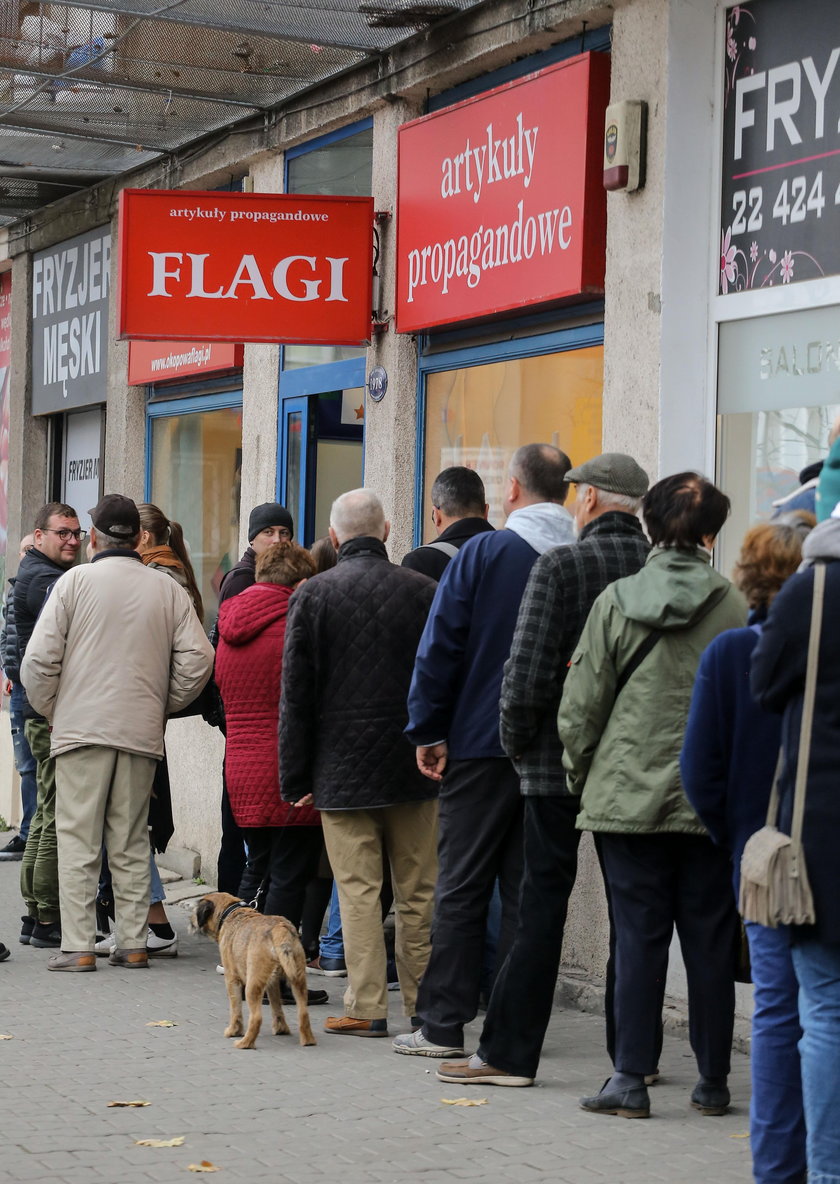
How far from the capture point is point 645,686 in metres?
5.40

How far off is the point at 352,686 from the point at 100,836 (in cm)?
198

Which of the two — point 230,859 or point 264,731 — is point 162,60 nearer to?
point 264,731

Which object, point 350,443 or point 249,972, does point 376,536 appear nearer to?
point 249,972

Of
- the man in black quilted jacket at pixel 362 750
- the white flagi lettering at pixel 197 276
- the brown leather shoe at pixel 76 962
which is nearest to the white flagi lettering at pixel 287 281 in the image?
the white flagi lettering at pixel 197 276

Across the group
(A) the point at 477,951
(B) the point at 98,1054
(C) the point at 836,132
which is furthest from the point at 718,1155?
(C) the point at 836,132

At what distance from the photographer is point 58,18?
9.00m

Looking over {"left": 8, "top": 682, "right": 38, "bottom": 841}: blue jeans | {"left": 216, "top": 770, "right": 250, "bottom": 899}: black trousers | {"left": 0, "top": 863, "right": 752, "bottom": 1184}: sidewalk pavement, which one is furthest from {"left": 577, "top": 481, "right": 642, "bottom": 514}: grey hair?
{"left": 8, "top": 682, "right": 38, "bottom": 841}: blue jeans

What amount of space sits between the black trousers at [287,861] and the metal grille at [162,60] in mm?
4072

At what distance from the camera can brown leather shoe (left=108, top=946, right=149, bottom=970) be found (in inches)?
320

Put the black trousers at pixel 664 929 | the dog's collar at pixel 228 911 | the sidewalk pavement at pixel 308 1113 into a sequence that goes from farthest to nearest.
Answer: the dog's collar at pixel 228 911 → the black trousers at pixel 664 929 → the sidewalk pavement at pixel 308 1113

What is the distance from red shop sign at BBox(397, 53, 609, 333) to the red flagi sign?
411 millimetres

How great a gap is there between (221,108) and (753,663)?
25.4 feet

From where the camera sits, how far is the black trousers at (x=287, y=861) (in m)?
7.29

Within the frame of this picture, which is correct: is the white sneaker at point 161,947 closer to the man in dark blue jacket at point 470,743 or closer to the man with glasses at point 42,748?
the man with glasses at point 42,748
